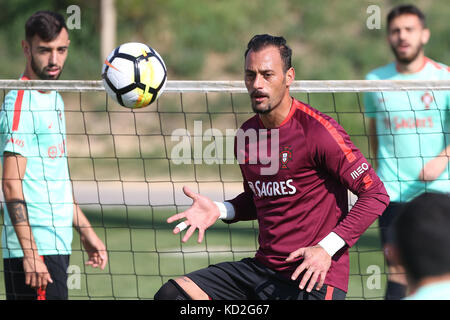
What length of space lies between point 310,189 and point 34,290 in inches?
87.8

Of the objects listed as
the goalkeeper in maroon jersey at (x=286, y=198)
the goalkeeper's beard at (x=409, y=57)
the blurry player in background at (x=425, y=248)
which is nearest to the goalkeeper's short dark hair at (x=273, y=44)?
the goalkeeper in maroon jersey at (x=286, y=198)

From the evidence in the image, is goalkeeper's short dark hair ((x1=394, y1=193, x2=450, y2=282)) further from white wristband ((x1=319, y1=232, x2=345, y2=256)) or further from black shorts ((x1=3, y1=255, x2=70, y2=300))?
black shorts ((x1=3, y1=255, x2=70, y2=300))

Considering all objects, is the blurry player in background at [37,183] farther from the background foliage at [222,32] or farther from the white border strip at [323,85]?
the background foliage at [222,32]

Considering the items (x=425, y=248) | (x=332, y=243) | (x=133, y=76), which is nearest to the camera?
(x=425, y=248)

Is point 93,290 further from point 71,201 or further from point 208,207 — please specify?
point 208,207

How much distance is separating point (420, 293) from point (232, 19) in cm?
2150

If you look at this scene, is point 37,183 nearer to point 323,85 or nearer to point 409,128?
point 323,85

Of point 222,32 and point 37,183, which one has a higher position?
point 222,32

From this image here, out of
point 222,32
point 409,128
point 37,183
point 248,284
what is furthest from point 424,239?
point 222,32

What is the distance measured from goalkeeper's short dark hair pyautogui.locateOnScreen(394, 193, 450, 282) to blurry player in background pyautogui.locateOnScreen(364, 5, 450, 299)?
3.52 m

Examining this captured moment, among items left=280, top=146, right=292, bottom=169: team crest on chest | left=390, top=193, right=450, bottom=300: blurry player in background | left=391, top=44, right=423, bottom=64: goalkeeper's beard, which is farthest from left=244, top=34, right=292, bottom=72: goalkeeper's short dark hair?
left=390, top=193, right=450, bottom=300: blurry player in background

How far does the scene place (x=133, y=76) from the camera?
4.95m

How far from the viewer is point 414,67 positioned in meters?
6.08

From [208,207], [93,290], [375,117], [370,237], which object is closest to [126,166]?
[370,237]
